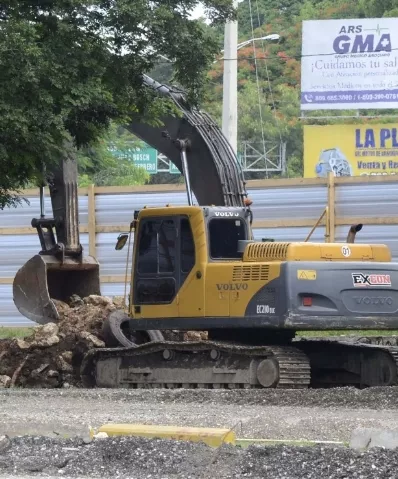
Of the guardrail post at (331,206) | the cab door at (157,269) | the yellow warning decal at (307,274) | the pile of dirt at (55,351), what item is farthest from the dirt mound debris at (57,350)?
the guardrail post at (331,206)

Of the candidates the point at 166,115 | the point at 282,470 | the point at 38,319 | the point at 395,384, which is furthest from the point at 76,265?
the point at 282,470

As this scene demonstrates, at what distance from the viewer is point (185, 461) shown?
27.6 ft

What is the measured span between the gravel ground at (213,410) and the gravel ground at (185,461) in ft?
3.33

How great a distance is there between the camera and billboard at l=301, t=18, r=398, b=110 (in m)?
43.7

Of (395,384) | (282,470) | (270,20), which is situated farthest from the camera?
(270,20)

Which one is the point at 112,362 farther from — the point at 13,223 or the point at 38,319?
the point at 13,223

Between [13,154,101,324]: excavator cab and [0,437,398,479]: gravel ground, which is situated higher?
[13,154,101,324]: excavator cab

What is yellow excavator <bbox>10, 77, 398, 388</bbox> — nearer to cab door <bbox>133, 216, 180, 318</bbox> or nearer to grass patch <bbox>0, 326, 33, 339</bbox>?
cab door <bbox>133, 216, 180, 318</bbox>

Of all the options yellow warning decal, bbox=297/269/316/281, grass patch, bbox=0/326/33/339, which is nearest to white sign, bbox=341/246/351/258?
yellow warning decal, bbox=297/269/316/281

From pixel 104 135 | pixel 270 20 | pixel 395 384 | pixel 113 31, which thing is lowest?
pixel 395 384

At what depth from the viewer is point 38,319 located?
1598cm

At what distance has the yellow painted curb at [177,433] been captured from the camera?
8.98m

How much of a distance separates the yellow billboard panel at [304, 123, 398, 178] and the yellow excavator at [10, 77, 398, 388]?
1189 inches

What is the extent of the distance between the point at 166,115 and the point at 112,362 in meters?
3.60
